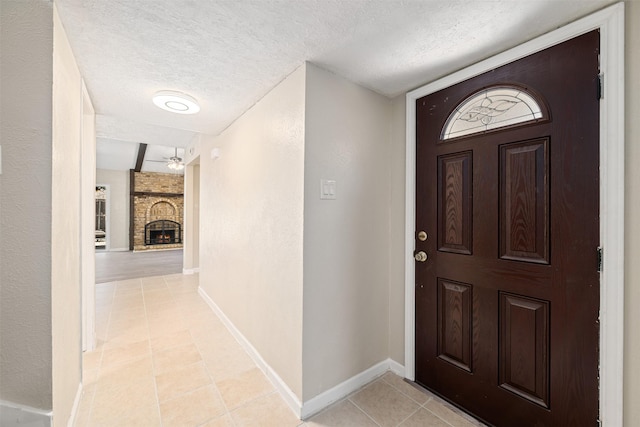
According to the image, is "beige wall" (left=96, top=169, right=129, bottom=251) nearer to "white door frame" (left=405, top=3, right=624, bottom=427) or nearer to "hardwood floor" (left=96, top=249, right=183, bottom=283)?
"hardwood floor" (left=96, top=249, right=183, bottom=283)

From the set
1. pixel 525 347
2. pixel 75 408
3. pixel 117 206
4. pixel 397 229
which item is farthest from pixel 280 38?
pixel 117 206

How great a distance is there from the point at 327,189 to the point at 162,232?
9.33m

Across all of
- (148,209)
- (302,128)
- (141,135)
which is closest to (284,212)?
(302,128)

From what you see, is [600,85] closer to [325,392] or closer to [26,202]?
[325,392]

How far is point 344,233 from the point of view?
1.78m

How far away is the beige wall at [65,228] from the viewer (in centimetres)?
117

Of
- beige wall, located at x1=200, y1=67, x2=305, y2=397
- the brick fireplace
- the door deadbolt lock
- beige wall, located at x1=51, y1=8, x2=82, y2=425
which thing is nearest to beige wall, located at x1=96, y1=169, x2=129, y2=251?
the brick fireplace

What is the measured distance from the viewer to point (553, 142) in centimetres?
129

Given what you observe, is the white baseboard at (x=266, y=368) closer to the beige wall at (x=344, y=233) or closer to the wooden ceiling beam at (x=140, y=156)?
the beige wall at (x=344, y=233)

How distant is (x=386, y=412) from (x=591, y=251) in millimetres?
1435

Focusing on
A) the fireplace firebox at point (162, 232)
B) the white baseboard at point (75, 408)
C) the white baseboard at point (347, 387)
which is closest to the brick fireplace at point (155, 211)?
the fireplace firebox at point (162, 232)

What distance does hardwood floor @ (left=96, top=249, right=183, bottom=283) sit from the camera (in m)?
Answer: 5.02

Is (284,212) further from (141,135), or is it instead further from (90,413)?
(141,135)

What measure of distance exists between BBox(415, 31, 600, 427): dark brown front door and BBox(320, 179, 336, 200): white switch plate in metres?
0.65
